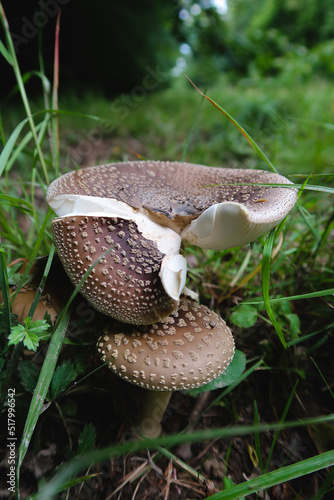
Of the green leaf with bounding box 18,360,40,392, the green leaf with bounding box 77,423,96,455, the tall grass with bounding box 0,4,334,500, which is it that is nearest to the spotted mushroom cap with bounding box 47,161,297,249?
the tall grass with bounding box 0,4,334,500

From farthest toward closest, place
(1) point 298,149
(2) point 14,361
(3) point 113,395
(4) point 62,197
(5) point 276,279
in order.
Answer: (1) point 298,149 < (5) point 276,279 < (3) point 113,395 < (4) point 62,197 < (2) point 14,361

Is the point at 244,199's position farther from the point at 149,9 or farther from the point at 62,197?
the point at 149,9

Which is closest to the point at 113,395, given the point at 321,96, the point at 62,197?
the point at 62,197

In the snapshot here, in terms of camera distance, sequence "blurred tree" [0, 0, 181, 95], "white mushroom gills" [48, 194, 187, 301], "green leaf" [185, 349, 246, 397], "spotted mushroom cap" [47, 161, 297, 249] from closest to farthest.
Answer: "spotted mushroom cap" [47, 161, 297, 249] → "white mushroom gills" [48, 194, 187, 301] → "green leaf" [185, 349, 246, 397] → "blurred tree" [0, 0, 181, 95]

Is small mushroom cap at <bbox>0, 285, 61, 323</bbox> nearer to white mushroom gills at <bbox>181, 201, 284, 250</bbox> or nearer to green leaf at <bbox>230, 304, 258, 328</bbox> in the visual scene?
white mushroom gills at <bbox>181, 201, 284, 250</bbox>

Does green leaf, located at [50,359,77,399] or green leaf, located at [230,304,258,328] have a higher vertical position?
green leaf, located at [230,304,258,328]

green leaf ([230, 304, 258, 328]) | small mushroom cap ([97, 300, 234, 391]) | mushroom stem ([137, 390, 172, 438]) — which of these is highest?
small mushroom cap ([97, 300, 234, 391])
